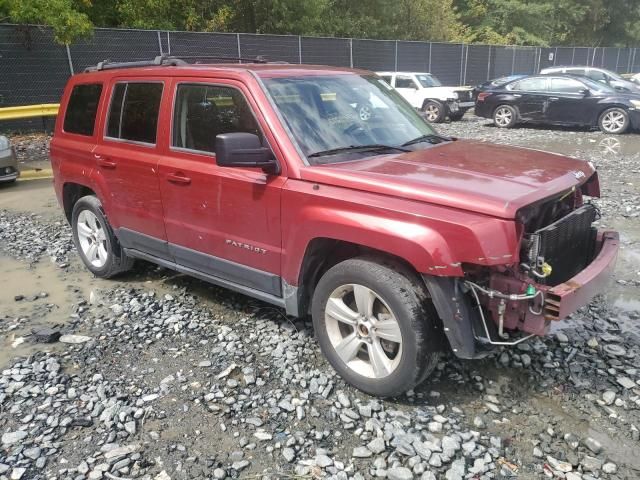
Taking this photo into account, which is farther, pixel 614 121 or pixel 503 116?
pixel 503 116

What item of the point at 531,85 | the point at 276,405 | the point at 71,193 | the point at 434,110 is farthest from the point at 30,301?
the point at 434,110

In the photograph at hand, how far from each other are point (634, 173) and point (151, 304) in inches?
342

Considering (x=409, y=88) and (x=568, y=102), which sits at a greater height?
(x=409, y=88)

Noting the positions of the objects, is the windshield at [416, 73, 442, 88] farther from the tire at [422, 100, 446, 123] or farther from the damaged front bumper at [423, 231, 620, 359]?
the damaged front bumper at [423, 231, 620, 359]

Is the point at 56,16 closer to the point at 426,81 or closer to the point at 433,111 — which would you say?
the point at 433,111

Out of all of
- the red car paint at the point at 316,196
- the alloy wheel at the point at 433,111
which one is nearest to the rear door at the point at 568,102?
the alloy wheel at the point at 433,111

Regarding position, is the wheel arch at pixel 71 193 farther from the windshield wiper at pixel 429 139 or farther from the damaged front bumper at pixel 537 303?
the damaged front bumper at pixel 537 303

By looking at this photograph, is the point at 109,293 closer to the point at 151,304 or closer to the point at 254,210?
the point at 151,304

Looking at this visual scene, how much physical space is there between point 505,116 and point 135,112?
46.9 ft

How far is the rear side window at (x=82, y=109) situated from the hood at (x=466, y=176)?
8.66 ft

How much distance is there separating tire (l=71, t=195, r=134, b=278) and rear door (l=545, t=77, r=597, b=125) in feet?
45.1

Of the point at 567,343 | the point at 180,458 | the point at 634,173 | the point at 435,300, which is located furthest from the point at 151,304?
the point at 634,173

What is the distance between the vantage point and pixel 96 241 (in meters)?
5.46

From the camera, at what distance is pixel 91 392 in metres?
3.54
